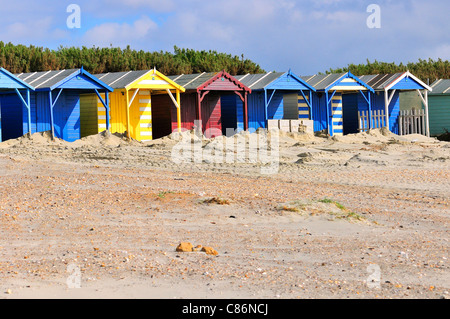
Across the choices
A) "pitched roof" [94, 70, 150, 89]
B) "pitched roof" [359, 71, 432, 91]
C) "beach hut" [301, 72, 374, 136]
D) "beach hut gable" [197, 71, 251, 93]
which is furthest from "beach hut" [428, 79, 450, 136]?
"pitched roof" [94, 70, 150, 89]

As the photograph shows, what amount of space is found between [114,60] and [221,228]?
33033mm

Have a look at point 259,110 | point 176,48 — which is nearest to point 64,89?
point 259,110

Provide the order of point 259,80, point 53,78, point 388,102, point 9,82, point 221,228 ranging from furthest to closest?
point 388,102
point 259,80
point 53,78
point 9,82
point 221,228

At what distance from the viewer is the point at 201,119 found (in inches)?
1135

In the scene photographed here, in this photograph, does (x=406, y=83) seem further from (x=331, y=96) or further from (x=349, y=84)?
(x=331, y=96)

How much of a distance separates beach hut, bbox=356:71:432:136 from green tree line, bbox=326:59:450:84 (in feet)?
39.7

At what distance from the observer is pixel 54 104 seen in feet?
80.8

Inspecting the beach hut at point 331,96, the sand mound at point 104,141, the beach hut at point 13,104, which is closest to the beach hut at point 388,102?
the beach hut at point 331,96

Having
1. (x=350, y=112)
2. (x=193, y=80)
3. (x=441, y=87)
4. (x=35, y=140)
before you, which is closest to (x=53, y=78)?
(x=35, y=140)

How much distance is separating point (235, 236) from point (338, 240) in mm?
1425

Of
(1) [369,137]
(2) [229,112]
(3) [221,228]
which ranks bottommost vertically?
(3) [221,228]

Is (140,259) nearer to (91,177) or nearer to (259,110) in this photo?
(91,177)

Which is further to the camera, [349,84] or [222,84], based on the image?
[349,84]

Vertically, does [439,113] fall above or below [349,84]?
below
